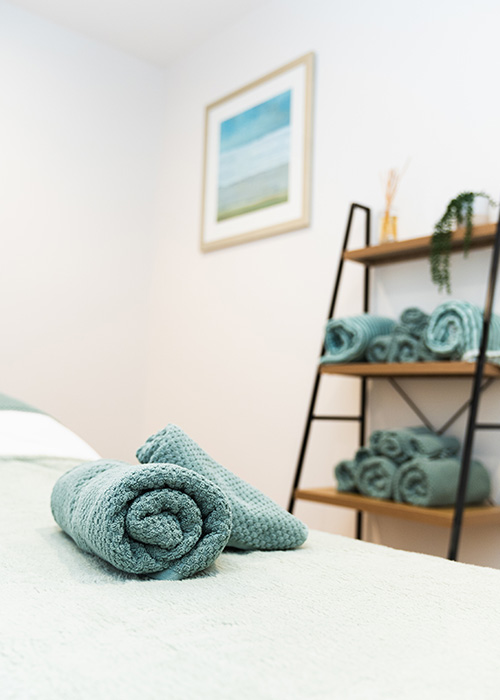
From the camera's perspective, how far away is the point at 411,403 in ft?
6.47

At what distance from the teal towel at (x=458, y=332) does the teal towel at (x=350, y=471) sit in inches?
14.1

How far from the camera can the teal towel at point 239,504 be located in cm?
92

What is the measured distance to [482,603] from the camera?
711 mm

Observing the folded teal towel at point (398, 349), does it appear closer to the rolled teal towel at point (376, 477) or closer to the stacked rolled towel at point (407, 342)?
the stacked rolled towel at point (407, 342)

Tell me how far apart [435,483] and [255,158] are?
5.04 feet

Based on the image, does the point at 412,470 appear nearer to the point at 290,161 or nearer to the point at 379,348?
the point at 379,348

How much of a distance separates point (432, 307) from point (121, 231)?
1.64 meters

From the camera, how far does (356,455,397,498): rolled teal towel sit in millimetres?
1745

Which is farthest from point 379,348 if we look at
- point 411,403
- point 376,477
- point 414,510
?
point 414,510

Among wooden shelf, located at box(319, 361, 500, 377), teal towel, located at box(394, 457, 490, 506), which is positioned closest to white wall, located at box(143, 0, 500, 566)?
teal towel, located at box(394, 457, 490, 506)

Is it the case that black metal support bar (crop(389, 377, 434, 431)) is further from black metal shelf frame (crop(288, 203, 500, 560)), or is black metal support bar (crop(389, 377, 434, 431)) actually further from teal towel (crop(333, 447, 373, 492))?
teal towel (crop(333, 447, 373, 492))

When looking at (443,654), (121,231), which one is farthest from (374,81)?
(443,654)

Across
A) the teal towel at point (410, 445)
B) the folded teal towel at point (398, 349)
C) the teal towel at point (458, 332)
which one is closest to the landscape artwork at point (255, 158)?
the folded teal towel at point (398, 349)

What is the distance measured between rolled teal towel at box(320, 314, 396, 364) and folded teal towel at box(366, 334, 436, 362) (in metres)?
0.03
